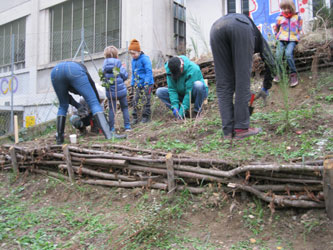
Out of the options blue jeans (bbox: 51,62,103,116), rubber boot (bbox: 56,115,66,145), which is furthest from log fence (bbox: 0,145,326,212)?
blue jeans (bbox: 51,62,103,116)

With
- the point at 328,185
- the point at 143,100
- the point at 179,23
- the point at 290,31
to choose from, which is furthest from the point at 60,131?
the point at 179,23

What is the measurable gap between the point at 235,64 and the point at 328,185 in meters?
1.40

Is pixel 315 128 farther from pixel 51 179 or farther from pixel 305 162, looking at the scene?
pixel 51 179

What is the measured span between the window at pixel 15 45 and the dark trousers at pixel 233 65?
Result: 27.7ft

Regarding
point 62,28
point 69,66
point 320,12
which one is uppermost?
point 62,28

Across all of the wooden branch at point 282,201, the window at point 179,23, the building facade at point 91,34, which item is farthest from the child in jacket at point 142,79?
the window at point 179,23

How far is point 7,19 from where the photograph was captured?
13688 mm

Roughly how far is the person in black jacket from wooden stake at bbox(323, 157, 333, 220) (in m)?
1.05

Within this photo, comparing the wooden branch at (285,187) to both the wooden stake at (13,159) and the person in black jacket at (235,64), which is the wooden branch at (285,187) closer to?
the person in black jacket at (235,64)

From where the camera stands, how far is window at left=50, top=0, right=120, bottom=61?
31.1ft

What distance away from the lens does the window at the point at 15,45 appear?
9.51 meters

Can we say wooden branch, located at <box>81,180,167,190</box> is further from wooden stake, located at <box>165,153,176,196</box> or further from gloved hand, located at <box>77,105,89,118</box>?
gloved hand, located at <box>77,105,89,118</box>

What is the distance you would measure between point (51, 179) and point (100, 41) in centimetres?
709

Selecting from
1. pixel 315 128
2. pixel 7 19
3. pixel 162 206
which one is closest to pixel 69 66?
pixel 162 206
